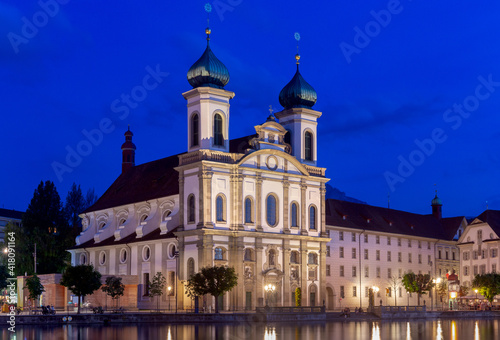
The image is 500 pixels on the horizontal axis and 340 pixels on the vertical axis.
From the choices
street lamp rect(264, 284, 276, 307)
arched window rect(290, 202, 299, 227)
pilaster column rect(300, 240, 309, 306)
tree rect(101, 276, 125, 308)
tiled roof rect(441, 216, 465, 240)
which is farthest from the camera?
tiled roof rect(441, 216, 465, 240)

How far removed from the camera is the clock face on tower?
8612cm

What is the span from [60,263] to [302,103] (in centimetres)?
4232

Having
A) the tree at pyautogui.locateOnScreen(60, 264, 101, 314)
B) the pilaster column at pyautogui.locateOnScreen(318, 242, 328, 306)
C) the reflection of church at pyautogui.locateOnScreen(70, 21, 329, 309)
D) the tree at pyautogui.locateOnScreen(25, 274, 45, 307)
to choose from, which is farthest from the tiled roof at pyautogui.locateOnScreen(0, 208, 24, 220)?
the pilaster column at pyautogui.locateOnScreen(318, 242, 328, 306)

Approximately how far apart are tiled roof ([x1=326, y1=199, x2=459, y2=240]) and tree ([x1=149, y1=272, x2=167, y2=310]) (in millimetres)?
23099

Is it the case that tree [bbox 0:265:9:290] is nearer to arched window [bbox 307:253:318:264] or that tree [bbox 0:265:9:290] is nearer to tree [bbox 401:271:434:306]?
arched window [bbox 307:253:318:264]

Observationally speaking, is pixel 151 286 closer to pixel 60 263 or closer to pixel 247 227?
pixel 247 227

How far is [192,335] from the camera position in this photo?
49781 mm

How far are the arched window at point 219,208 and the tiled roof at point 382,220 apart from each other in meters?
20.8

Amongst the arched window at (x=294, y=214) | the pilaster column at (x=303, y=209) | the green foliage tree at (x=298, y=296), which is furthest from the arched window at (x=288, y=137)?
the green foliage tree at (x=298, y=296)

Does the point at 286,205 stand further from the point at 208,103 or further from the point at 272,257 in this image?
the point at 208,103

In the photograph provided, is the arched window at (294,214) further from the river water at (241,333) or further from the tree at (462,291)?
the tree at (462,291)

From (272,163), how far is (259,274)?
11.7 m

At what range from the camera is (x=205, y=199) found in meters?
80.6

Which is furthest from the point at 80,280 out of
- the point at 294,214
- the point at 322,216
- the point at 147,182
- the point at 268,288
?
the point at 322,216
